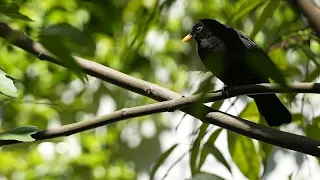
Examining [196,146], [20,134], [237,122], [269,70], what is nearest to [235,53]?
[196,146]

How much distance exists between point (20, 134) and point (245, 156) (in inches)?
21.1

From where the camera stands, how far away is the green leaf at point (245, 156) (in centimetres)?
119

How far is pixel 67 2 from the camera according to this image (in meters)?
2.38

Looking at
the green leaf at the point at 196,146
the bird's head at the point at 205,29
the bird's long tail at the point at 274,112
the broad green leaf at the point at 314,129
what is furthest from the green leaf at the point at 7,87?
the bird's head at the point at 205,29

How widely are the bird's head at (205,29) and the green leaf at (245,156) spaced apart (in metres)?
0.49

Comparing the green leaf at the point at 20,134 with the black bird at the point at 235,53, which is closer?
the green leaf at the point at 20,134

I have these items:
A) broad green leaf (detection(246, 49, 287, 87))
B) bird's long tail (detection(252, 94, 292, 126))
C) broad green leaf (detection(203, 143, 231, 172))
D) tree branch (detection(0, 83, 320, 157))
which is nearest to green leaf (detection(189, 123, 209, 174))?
broad green leaf (detection(203, 143, 231, 172))

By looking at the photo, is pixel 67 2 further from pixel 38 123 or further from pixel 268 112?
pixel 268 112

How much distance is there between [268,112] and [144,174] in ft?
4.94

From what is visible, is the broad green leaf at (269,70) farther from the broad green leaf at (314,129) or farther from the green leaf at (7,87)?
the broad green leaf at (314,129)

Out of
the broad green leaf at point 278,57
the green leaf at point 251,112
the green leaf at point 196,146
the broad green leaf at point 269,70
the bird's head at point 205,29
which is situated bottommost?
the broad green leaf at point 269,70

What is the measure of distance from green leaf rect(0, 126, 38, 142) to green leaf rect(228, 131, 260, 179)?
0.48 m

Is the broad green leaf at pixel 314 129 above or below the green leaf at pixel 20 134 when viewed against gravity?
above

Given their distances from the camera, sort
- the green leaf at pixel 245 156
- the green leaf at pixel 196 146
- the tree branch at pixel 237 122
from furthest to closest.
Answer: the green leaf at pixel 245 156
the green leaf at pixel 196 146
the tree branch at pixel 237 122
